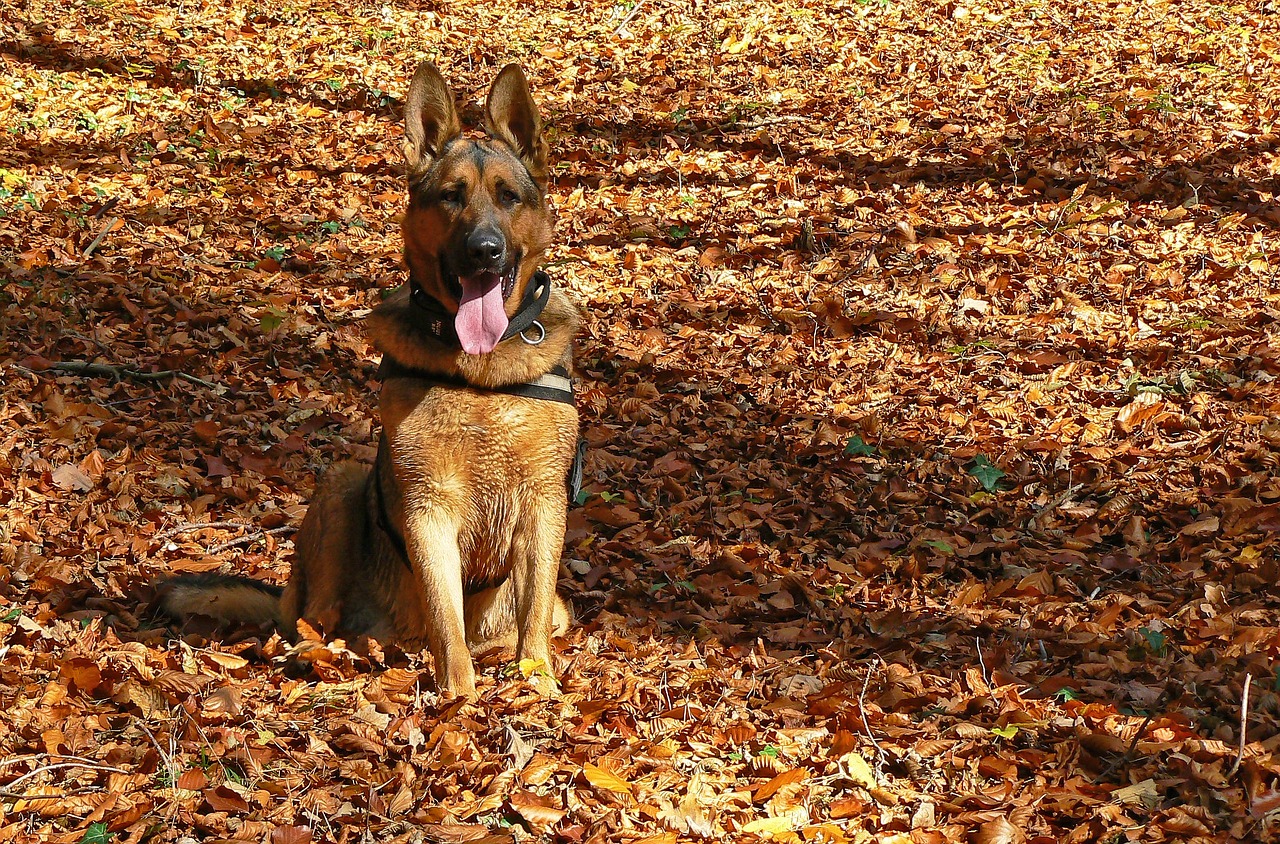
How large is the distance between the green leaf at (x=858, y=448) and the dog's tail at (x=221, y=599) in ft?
12.4

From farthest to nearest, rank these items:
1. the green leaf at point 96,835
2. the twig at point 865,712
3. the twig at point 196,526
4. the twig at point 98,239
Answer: the twig at point 98,239, the twig at point 196,526, the twig at point 865,712, the green leaf at point 96,835

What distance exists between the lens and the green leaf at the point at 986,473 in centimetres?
712

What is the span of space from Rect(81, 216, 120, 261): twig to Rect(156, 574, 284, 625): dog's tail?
208 inches

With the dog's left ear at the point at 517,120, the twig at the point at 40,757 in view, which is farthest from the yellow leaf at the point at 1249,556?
the twig at the point at 40,757

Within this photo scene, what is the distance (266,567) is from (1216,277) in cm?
759

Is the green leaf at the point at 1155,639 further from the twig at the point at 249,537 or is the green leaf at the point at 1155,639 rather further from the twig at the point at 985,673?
the twig at the point at 249,537

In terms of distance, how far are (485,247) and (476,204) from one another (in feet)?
1.02

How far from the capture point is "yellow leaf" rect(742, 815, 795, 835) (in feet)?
12.9

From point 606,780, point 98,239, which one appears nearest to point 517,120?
point 606,780

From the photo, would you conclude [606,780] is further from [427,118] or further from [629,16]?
[629,16]

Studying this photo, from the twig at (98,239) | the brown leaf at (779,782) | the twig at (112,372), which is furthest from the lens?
the twig at (98,239)

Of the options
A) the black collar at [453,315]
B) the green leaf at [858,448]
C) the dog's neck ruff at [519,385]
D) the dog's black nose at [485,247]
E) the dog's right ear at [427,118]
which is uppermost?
the dog's right ear at [427,118]

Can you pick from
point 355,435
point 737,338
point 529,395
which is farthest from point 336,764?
point 737,338

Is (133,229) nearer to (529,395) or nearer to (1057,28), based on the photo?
(529,395)
